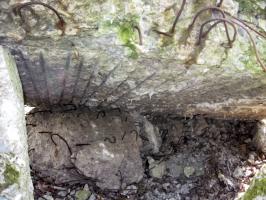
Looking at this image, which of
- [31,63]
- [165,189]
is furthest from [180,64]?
[165,189]

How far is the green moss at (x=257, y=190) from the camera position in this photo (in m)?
2.76

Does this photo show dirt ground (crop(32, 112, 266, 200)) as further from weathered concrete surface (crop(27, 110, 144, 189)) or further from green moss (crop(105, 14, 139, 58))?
green moss (crop(105, 14, 139, 58))

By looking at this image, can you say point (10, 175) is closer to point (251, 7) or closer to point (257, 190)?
point (257, 190)

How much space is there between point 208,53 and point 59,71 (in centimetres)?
77

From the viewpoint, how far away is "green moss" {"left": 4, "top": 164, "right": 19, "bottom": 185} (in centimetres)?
186

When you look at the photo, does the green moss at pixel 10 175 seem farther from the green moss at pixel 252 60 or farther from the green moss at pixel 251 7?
the green moss at pixel 251 7

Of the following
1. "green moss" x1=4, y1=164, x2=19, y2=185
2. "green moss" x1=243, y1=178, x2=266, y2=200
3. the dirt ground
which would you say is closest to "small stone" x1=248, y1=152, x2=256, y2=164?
the dirt ground

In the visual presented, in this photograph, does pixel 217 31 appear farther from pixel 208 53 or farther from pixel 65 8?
pixel 65 8

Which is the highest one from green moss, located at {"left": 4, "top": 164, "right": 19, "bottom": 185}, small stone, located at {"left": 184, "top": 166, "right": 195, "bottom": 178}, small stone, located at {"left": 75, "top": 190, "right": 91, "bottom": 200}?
green moss, located at {"left": 4, "top": 164, "right": 19, "bottom": 185}

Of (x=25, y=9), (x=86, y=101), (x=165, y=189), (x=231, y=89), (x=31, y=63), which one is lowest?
(x=165, y=189)

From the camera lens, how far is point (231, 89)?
114 inches

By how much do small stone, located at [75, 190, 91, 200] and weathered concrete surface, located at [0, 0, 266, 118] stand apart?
1.98ft

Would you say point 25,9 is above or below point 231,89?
above

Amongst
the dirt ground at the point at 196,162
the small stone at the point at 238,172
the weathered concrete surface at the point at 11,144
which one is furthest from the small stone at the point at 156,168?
the weathered concrete surface at the point at 11,144
